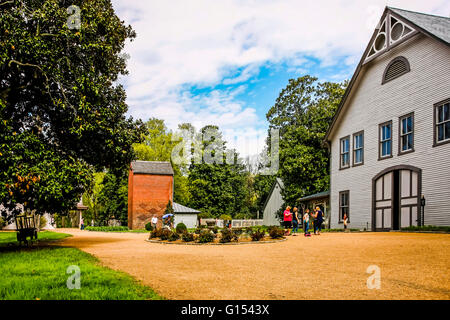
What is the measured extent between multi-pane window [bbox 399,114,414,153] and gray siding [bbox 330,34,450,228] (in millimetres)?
313

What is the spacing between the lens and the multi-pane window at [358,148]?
26.5 metres

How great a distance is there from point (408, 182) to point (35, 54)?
19.0 metres

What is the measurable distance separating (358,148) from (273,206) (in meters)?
26.0

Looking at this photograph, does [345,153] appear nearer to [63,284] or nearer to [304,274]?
[304,274]

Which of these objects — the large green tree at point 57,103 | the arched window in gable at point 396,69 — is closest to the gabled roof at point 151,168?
the large green tree at point 57,103

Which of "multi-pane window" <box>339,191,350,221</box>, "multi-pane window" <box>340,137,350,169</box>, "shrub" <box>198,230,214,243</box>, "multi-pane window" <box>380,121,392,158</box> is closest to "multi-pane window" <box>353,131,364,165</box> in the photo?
"multi-pane window" <box>340,137,350,169</box>

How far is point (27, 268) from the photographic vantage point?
9570mm

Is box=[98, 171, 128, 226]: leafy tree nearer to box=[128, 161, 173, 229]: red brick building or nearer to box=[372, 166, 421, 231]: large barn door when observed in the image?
box=[128, 161, 173, 229]: red brick building

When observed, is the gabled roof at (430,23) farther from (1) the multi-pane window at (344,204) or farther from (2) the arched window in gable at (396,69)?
(1) the multi-pane window at (344,204)

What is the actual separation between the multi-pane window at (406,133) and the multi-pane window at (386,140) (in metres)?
0.95

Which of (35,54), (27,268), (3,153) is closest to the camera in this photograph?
(27,268)

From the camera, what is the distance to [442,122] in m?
19.5
